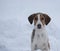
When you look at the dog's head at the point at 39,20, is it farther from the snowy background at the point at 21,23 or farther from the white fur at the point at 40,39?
the snowy background at the point at 21,23

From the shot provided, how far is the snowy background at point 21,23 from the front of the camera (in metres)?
11.4

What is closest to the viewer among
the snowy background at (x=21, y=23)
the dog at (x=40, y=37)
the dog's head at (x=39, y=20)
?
the dog's head at (x=39, y=20)

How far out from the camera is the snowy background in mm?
11398

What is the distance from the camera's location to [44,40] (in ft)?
31.2

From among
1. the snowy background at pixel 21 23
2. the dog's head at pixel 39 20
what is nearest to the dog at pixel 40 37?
the dog's head at pixel 39 20

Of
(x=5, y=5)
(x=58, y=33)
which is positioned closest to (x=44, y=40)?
(x=58, y=33)

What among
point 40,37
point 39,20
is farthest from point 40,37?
point 39,20

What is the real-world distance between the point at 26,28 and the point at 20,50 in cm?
261

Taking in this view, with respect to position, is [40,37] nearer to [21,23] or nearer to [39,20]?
[39,20]

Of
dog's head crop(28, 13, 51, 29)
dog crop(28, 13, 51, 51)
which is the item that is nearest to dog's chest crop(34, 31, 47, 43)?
dog crop(28, 13, 51, 51)

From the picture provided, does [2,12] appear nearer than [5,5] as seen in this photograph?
Yes

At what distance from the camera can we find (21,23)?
46.6 ft

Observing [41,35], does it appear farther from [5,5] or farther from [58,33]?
[5,5]

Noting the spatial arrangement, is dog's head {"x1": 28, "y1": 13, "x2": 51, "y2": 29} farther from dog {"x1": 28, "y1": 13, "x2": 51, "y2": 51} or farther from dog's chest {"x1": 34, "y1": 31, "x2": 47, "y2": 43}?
dog's chest {"x1": 34, "y1": 31, "x2": 47, "y2": 43}
